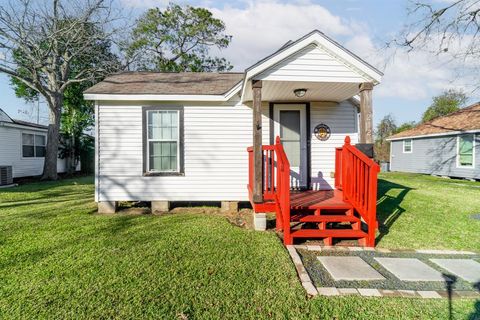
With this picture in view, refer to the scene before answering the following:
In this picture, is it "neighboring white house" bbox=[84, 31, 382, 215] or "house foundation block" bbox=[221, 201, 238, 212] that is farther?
"house foundation block" bbox=[221, 201, 238, 212]

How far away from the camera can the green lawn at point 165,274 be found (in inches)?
97.8

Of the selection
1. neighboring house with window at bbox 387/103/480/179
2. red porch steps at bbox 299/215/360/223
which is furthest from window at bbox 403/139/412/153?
red porch steps at bbox 299/215/360/223

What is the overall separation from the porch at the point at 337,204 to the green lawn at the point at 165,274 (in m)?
0.45

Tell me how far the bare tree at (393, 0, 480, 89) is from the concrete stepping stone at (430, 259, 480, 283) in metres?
11.2

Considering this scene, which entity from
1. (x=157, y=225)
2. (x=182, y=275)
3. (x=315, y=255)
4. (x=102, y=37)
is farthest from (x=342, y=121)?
(x=102, y=37)

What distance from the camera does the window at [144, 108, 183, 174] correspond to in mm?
6371

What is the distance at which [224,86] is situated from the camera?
6891mm

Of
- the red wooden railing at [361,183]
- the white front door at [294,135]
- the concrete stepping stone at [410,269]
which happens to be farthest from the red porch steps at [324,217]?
the white front door at [294,135]

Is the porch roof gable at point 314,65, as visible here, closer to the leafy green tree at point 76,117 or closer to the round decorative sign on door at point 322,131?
the round decorative sign on door at point 322,131

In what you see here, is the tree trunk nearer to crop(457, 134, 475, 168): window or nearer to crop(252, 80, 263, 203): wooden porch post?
crop(252, 80, 263, 203): wooden porch post

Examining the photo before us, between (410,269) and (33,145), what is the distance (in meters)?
17.7

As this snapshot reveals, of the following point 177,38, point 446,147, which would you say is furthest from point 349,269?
point 177,38

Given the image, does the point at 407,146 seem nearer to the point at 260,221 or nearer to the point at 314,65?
the point at 314,65

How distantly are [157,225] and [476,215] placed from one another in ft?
21.4
